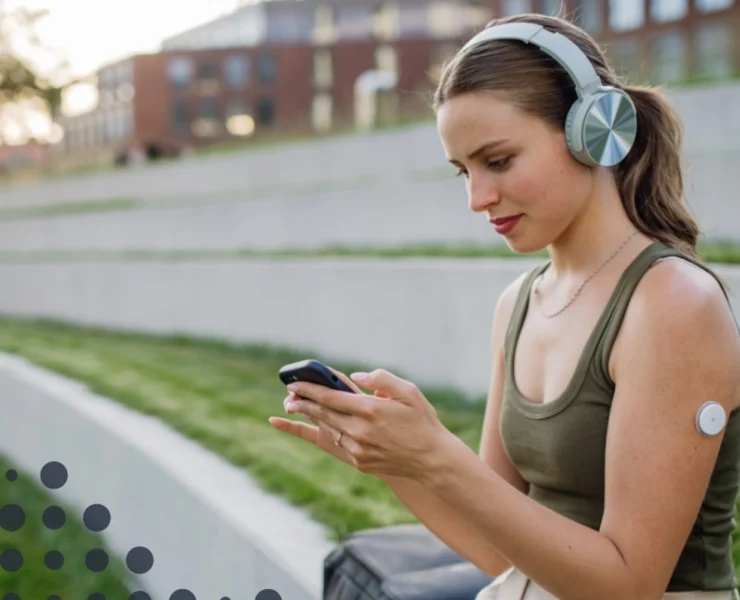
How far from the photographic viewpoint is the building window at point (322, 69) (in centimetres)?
5062

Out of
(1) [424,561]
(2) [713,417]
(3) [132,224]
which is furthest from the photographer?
(3) [132,224]

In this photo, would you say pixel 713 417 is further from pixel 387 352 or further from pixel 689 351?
pixel 387 352

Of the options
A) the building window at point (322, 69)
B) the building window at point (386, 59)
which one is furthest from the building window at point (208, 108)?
the building window at point (386, 59)

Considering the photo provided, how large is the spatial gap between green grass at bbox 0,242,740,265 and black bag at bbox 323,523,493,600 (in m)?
1.58

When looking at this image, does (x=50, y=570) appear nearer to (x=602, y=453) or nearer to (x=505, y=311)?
(x=505, y=311)

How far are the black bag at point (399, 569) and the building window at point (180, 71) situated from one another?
50.1 m

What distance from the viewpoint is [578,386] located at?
1.44 metres

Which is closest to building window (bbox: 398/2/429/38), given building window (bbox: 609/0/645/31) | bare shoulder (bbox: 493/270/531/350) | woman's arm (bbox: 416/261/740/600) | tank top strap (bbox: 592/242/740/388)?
building window (bbox: 609/0/645/31)

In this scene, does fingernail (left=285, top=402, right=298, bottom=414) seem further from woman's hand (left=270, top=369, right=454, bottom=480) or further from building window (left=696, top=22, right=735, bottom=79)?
building window (left=696, top=22, right=735, bottom=79)

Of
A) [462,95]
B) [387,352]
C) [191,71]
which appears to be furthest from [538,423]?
[191,71]

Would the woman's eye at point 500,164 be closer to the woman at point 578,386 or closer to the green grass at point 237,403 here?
the woman at point 578,386

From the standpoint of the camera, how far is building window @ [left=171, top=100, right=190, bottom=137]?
50.4 m

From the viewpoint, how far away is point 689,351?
133 cm

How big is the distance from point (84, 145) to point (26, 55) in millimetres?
30926
